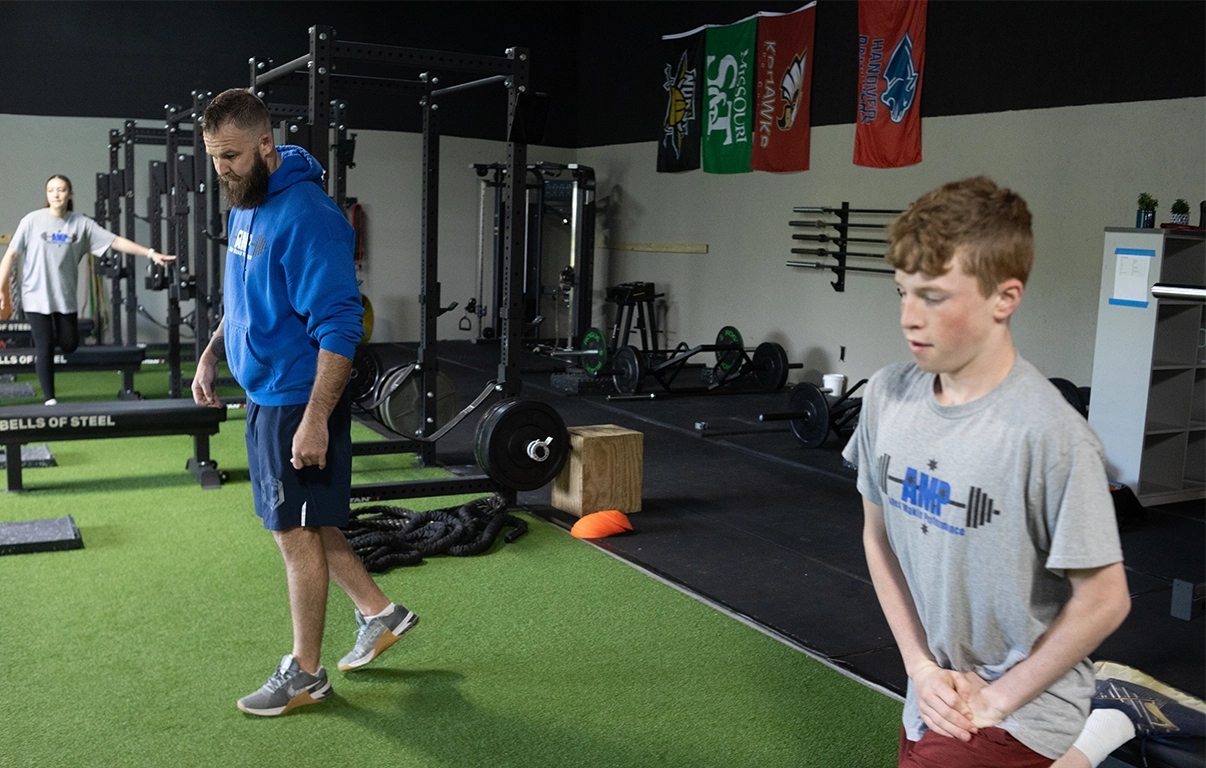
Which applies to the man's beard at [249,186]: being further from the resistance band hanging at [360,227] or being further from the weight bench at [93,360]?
the resistance band hanging at [360,227]

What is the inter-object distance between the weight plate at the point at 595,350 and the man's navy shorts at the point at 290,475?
18.2 feet

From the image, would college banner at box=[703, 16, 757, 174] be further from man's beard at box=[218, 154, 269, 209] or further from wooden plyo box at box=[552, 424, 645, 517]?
man's beard at box=[218, 154, 269, 209]

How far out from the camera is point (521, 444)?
13.7 ft

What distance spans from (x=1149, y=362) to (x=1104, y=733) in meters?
3.53

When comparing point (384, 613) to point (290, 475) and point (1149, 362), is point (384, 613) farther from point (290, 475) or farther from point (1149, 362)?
point (1149, 362)

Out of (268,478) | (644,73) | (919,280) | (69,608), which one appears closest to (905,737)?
(919,280)

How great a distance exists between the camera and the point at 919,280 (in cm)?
115

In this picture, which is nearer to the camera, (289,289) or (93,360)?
(289,289)

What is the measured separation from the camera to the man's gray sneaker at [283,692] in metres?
2.51

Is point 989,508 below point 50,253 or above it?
below

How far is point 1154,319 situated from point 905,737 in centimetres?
422

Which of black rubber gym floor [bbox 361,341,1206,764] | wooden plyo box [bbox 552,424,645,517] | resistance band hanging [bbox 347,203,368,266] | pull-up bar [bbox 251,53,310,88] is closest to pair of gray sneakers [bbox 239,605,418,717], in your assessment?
black rubber gym floor [bbox 361,341,1206,764]

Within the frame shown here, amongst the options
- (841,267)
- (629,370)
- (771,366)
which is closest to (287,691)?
(629,370)

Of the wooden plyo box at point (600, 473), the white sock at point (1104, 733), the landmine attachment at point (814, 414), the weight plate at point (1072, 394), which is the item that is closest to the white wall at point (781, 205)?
the weight plate at point (1072, 394)
